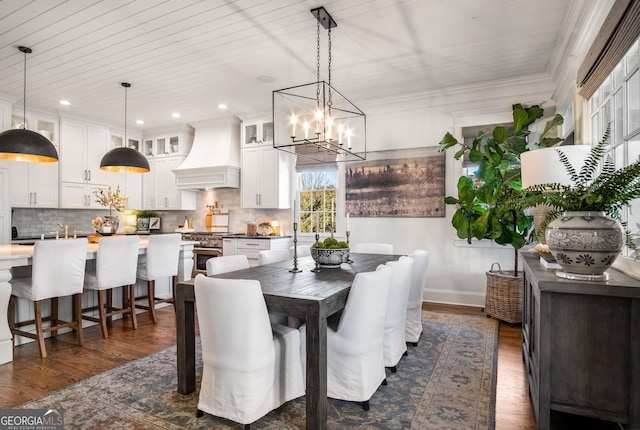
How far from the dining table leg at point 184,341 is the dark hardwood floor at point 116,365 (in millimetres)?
858

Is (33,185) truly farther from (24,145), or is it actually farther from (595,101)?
(595,101)

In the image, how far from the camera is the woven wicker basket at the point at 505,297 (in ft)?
12.2

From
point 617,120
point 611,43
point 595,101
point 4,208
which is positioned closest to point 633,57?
point 611,43

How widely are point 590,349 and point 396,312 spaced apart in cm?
114

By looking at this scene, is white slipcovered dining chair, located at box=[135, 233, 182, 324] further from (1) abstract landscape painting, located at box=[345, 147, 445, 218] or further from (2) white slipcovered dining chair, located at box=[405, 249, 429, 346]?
(2) white slipcovered dining chair, located at box=[405, 249, 429, 346]

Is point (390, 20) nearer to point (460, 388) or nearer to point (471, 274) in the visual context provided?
point (460, 388)

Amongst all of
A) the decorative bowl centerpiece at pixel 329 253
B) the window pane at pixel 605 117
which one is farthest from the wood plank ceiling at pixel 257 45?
the decorative bowl centerpiece at pixel 329 253

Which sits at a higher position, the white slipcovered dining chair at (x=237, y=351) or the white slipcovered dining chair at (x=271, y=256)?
the white slipcovered dining chair at (x=271, y=256)

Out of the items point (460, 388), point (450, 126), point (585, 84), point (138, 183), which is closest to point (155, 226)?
point (138, 183)

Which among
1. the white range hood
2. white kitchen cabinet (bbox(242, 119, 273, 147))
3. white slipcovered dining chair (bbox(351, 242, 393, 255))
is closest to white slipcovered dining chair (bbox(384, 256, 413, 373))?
white slipcovered dining chair (bbox(351, 242, 393, 255))

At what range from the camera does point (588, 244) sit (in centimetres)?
167

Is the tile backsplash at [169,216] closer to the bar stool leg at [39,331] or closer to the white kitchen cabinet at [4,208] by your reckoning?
the white kitchen cabinet at [4,208]

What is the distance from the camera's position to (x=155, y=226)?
7105 mm

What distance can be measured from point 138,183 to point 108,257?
3902mm
